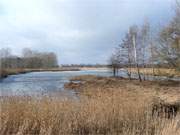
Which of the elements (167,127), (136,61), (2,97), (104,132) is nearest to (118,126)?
(104,132)

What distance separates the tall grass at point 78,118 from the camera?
8008 millimetres

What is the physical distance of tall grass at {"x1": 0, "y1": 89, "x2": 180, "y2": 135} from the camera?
26.3ft

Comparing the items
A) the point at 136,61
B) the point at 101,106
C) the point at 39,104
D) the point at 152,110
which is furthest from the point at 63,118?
the point at 136,61

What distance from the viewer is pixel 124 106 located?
9.78 metres

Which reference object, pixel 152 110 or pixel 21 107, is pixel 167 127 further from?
pixel 21 107

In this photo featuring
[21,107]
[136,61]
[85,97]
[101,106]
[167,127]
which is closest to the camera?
[167,127]

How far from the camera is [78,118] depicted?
8.76m

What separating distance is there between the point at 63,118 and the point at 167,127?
2672mm

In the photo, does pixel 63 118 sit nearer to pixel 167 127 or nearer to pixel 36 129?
pixel 36 129

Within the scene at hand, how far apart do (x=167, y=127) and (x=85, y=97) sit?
10.0 ft

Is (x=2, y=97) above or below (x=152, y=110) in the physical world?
above

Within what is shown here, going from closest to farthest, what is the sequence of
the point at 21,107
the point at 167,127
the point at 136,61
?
the point at 167,127, the point at 21,107, the point at 136,61

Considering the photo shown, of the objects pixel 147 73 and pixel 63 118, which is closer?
pixel 63 118

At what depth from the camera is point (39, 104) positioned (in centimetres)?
871
